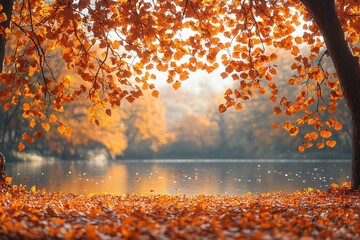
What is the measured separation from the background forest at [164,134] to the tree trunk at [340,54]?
88.6 ft

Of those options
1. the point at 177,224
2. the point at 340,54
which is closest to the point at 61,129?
the point at 177,224

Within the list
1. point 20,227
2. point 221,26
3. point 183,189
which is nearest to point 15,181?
point 183,189

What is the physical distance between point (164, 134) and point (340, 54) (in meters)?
51.1

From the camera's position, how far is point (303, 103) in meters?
12.0

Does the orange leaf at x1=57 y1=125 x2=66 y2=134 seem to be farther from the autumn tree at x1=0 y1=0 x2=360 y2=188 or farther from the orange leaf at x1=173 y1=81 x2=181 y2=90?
the orange leaf at x1=173 y1=81 x2=181 y2=90

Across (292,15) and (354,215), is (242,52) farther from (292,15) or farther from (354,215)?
(354,215)

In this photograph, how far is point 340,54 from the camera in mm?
10133

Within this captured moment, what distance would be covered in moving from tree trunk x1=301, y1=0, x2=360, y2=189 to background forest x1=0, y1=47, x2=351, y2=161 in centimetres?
2701

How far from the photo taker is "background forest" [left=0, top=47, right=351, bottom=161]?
39.0 m

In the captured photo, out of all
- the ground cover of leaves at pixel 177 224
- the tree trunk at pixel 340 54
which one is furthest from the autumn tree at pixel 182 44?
the ground cover of leaves at pixel 177 224

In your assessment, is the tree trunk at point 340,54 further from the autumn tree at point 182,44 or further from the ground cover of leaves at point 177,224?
the ground cover of leaves at point 177,224

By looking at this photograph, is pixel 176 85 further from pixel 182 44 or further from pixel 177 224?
pixel 177 224

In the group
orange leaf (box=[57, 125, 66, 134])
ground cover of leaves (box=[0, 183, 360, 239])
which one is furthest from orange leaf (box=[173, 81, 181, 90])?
ground cover of leaves (box=[0, 183, 360, 239])

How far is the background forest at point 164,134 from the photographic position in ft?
128
